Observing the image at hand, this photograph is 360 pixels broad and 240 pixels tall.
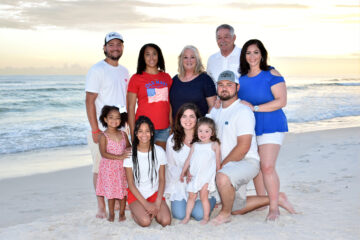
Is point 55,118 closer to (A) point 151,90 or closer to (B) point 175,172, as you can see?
(A) point 151,90

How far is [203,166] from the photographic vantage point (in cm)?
432

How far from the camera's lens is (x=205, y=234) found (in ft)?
13.1

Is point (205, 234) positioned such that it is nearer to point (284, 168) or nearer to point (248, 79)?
point (248, 79)

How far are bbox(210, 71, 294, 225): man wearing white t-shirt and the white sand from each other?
370 mm

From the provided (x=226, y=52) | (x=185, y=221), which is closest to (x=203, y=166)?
(x=185, y=221)

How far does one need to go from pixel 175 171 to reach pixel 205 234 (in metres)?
0.86

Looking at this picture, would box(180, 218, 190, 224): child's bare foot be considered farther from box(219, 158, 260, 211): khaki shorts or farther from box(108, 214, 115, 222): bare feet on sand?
box(108, 214, 115, 222): bare feet on sand

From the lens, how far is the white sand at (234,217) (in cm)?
405

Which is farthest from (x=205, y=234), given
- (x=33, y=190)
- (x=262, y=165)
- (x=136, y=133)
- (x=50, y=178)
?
(x=50, y=178)

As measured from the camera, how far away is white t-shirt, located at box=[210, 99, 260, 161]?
420 cm

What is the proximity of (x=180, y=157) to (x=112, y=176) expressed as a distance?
2.62 ft

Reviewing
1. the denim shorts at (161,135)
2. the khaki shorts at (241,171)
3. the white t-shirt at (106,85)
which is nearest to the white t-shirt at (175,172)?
the denim shorts at (161,135)

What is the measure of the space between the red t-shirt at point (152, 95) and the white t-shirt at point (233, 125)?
73cm

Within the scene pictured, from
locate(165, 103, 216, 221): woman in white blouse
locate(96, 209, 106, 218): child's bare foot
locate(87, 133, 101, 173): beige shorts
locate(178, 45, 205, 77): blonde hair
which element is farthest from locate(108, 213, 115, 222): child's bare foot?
locate(178, 45, 205, 77): blonde hair
